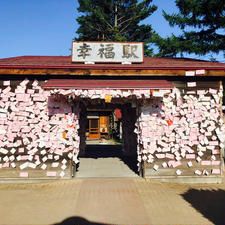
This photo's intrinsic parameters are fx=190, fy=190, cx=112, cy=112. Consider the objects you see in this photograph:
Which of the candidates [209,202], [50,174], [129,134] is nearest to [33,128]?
[50,174]

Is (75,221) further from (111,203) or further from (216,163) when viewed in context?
(216,163)

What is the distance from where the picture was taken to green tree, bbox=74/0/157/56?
21.7 meters

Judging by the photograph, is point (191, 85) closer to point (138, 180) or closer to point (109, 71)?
point (109, 71)

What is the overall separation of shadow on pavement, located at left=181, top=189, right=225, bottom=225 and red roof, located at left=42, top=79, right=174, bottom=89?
3.31m

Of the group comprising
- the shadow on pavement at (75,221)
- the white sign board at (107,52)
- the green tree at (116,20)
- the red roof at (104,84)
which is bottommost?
the shadow on pavement at (75,221)

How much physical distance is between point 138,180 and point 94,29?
66.3 feet

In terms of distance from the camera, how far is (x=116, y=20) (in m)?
22.5

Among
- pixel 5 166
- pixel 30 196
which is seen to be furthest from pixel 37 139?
pixel 30 196

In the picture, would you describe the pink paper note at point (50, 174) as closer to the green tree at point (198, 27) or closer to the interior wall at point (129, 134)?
the interior wall at point (129, 134)

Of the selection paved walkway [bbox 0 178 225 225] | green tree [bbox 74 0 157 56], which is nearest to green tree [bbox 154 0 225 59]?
green tree [bbox 74 0 157 56]

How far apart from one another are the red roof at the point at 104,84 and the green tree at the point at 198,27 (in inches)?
378

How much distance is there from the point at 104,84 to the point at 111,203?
353cm

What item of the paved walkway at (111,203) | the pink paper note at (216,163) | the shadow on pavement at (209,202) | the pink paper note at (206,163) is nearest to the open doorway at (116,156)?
the paved walkway at (111,203)

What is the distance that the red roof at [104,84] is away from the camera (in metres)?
5.98
